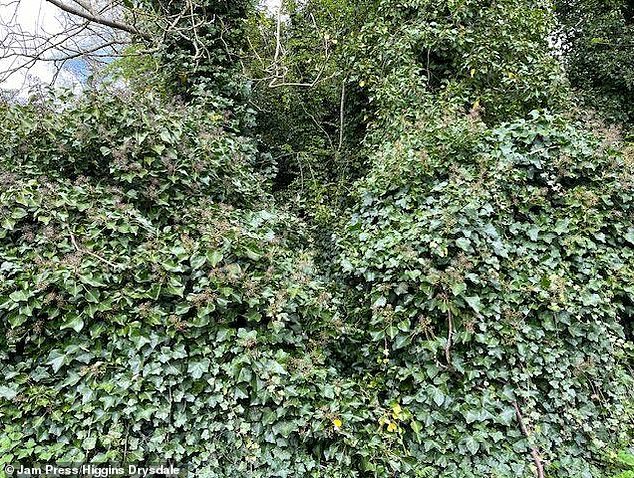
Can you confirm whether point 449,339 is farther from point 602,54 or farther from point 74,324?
point 602,54

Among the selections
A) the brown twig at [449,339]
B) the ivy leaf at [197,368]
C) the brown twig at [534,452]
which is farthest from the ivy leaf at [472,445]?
the ivy leaf at [197,368]

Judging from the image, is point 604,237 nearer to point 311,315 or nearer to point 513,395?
point 513,395

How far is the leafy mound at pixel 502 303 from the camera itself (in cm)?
264

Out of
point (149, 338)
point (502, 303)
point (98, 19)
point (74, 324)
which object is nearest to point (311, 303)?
point (149, 338)

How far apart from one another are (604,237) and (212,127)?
317 cm

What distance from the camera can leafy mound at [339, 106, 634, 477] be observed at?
2.64 meters

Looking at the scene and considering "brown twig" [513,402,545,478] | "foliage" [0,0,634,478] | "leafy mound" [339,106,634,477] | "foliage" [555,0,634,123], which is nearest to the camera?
"foliage" [0,0,634,478]

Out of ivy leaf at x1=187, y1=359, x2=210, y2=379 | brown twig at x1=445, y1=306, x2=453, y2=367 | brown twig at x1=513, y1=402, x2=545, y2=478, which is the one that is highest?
ivy leaf at x1=187, y1=359, x2=210, y2=379

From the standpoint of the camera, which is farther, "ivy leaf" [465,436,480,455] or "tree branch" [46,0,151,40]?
"tree branch" [46,0,151,40]

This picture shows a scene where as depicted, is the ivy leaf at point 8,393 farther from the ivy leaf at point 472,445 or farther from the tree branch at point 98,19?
the tree branch at point 98,19

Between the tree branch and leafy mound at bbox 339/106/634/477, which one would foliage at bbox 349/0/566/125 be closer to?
leafy mound at bbox 339/106/634/477

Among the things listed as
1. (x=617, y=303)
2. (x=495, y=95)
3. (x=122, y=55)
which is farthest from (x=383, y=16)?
(x=617, y=303)

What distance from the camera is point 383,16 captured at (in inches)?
201

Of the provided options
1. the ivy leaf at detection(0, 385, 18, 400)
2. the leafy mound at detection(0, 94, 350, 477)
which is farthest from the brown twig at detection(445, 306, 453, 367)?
the ivy leaf at detection(0, 385, 18, 400)
